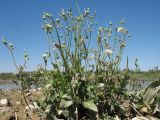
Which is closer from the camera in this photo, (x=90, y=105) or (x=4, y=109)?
(x=90, y=105)

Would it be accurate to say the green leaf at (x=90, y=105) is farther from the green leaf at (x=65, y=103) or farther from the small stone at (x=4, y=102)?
the small stone at (x=4, y=102)

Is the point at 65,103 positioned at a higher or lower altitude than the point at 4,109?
higher

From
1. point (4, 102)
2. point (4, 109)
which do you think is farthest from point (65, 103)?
point (4, 102)

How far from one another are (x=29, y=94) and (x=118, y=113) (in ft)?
5.52

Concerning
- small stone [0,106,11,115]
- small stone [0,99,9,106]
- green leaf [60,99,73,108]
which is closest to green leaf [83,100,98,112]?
green leaf [60,99,73,108]

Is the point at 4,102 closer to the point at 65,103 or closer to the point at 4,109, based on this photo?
the point at 4,109

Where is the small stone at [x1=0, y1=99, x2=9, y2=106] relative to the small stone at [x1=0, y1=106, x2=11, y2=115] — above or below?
above

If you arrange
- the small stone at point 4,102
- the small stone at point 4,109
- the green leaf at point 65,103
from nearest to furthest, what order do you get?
the green leaf at point 65,103 < the small stone at point 4,109 < the small stone at point 4,102

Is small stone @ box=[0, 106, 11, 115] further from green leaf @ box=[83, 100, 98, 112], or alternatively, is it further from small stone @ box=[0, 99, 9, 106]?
green leaf @ box=[83, 100, 98, 112]

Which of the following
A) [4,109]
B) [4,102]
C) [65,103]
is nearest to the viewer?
[65,103]

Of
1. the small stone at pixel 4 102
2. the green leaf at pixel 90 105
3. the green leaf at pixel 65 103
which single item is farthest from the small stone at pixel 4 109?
the green leaf at pixel 90 105

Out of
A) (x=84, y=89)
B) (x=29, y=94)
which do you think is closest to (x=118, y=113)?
(x=84, y=89)

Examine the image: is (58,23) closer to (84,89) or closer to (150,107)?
(84,89)

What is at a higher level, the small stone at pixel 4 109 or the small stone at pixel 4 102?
the small stone at pixel 4 102
